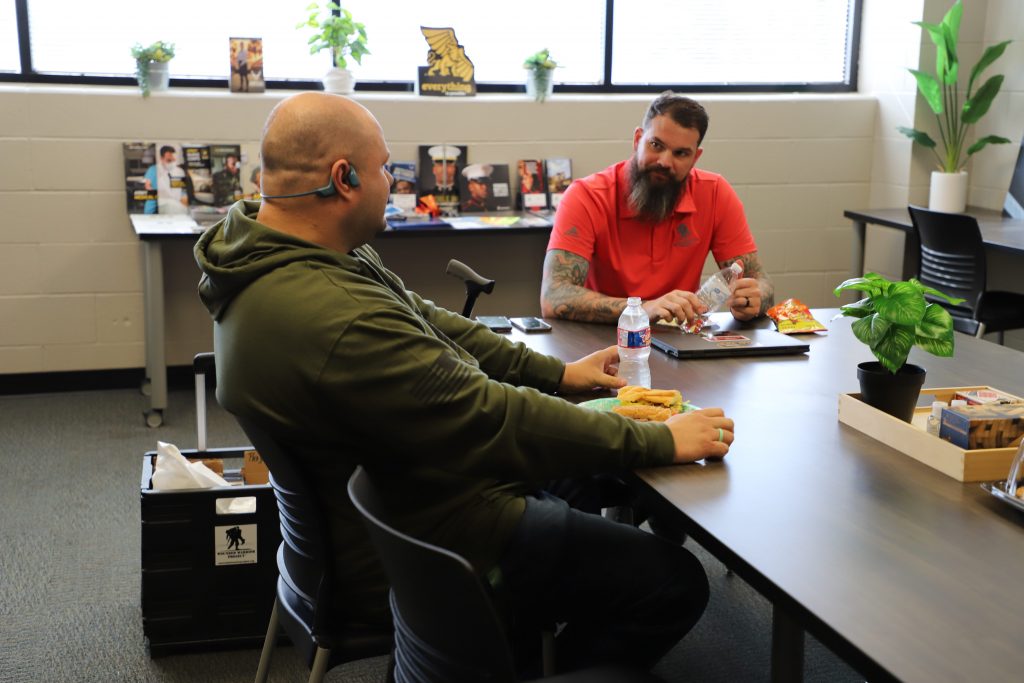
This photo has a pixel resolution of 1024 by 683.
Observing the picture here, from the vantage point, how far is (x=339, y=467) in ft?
5.53

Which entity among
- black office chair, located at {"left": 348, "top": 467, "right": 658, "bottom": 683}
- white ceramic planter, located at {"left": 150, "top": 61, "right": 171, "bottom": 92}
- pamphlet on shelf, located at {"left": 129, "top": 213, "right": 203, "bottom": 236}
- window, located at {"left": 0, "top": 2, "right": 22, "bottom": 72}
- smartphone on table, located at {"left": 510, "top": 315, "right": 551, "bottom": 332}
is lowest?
black office chair, located at {"left": 348, "top": 467, "right": 658, "bottom": 683}

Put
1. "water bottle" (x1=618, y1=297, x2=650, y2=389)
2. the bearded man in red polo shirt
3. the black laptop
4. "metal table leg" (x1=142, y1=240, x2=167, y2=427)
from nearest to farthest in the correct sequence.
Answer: "water bottle" (x1=618, y1=297, x2=650, y2=389) < the black laptop < the bearded man in red polo shirt < "metal table leg" (x1=142, y1=240, x2=167, y2=427)

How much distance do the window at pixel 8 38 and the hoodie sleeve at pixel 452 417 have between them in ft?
12.2

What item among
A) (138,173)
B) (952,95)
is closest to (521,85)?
(138,173)

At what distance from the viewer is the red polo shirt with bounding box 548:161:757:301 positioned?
3.12 meters

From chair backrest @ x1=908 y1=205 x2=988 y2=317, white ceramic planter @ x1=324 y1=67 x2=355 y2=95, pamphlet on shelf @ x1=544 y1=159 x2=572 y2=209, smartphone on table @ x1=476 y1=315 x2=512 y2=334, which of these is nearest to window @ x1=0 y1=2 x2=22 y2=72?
white ceramic planter @ x1=324 y1=67 x2=355 y2=95

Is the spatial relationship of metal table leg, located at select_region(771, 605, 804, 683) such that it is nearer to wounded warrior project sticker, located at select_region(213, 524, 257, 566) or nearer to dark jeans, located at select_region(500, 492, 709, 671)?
dark jeans, located at select_region(500, 492, 709, 671)

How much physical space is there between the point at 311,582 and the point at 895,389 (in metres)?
1.03

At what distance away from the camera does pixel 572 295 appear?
2.84 meters

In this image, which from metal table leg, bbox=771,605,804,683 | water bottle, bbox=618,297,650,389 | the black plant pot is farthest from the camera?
water bottle, bbox=618,297,650,389

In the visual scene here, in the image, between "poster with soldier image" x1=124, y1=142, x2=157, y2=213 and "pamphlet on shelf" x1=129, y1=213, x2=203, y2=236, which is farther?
"poster with soldier image" x1=124, y1=142, x2=157, y2=213

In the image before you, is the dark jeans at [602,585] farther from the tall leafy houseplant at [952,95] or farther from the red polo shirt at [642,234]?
the tall leafy houseplant at [952,95]

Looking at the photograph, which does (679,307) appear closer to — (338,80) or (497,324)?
(497,324)

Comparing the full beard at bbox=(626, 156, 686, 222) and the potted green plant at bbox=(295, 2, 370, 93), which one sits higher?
the potted green plant at bbox=(295, 2, 370, 93)
